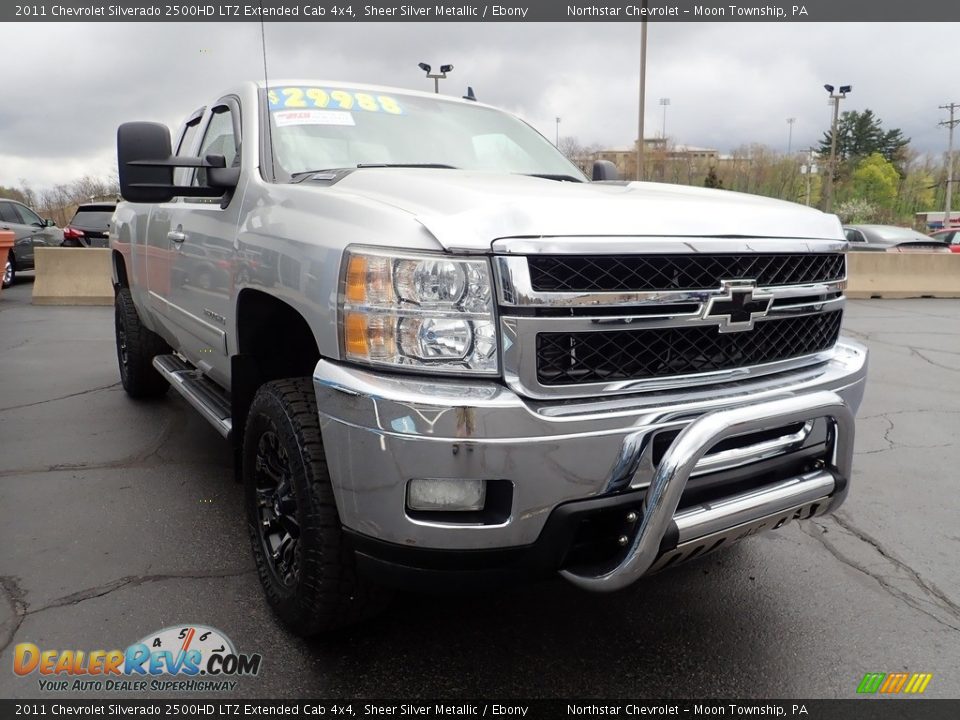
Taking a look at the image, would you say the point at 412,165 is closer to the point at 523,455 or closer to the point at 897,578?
the point at 523,455

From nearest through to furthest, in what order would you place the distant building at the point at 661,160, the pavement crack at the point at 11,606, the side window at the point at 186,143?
1. the pavement crack at the point at 11,606
2. the side window at the point at 186,143
3. the distant building at the point at 661,160

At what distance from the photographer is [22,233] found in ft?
50.2

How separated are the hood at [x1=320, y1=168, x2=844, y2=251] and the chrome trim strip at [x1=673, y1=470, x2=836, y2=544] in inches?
29.7

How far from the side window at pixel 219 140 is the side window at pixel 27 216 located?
14.5 meters

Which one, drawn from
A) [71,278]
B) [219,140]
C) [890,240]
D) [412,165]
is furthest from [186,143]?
[890,240]

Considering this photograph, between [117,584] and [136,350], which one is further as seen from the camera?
[136,350]

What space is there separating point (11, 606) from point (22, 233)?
15.4 metres

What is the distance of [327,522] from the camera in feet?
6.83

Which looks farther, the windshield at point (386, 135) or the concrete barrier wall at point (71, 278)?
the concrete barrier wall at point (71, 278)

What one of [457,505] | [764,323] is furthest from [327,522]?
[764,323]

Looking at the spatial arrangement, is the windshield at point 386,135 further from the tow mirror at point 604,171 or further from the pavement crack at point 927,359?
the pavement crack at point 927,359

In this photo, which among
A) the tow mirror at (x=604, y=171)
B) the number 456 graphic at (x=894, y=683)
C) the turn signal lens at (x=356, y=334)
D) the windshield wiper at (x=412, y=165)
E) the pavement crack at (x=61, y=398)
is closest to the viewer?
the turn signal lens at (x=356, y=334)

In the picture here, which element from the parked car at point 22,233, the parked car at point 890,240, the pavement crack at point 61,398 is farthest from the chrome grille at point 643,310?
the parked car at point 890,240

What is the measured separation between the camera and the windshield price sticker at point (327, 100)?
3.18m
